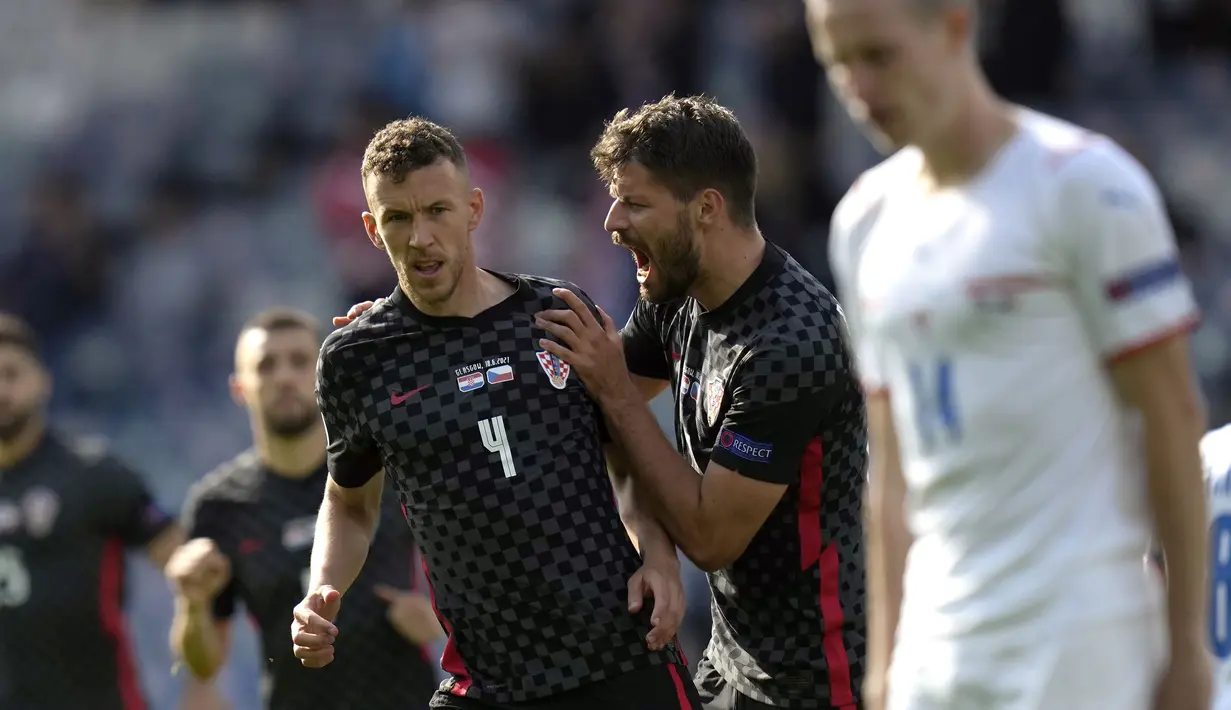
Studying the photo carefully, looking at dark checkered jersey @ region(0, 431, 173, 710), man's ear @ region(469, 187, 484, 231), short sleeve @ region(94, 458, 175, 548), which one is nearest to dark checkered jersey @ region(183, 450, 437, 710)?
short sleeve @ region(94, 458, 175, 548)

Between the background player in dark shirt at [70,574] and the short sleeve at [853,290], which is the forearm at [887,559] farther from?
the background player in dark shirt at [70,574]

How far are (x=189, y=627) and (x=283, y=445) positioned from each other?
728 millimetres

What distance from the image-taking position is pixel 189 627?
6191 mm

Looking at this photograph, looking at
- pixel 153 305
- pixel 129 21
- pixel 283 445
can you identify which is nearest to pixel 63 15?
pixel 129 21

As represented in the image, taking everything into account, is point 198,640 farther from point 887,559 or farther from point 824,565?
point 887,559

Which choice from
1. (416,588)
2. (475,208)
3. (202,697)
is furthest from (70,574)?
(475,208)

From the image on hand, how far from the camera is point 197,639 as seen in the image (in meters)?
6.19

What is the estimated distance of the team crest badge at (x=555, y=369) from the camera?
3.96 m

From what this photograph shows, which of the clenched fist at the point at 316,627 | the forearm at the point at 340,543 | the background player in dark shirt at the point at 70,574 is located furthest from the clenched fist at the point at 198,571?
the clenched fist at the point at 316,627

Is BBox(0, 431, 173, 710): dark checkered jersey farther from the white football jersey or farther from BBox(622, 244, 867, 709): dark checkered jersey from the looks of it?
the white football jersey

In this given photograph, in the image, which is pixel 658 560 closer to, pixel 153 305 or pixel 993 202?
pixel 993 202

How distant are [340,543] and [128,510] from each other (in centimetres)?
294

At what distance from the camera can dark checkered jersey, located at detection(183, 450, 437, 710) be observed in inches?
234

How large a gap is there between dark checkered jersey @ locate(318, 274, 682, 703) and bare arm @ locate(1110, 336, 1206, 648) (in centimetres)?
165
